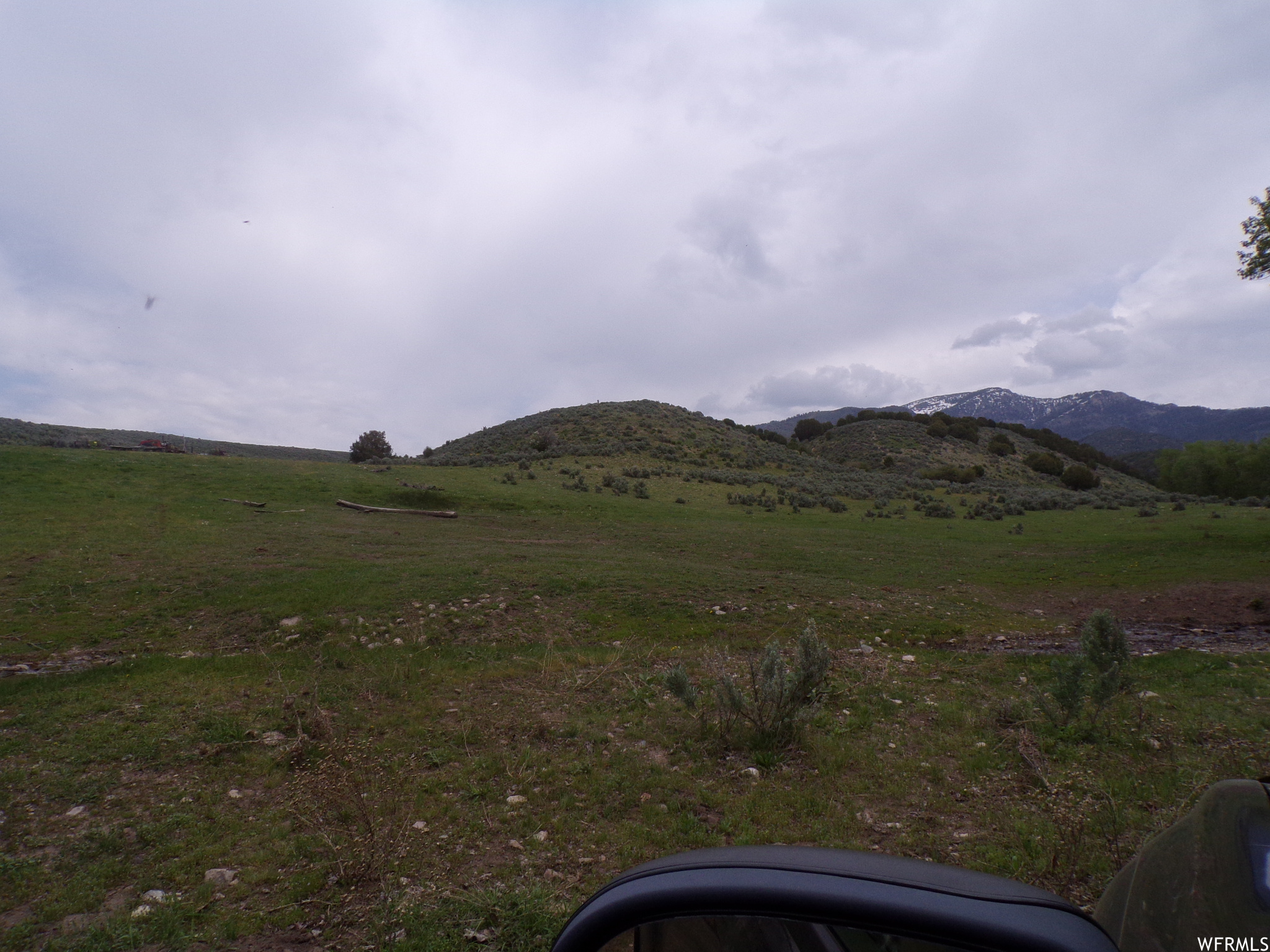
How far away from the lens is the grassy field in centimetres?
403

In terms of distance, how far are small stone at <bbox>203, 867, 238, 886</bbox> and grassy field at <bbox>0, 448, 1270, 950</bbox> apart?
0.05 m

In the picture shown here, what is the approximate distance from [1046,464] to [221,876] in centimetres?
7249

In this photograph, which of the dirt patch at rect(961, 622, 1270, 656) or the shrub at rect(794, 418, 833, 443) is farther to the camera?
the shrub at rect(794, 418, 833, 443)

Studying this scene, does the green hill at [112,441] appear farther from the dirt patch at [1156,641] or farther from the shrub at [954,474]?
the shrub at [954,474]

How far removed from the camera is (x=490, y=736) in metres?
6.53

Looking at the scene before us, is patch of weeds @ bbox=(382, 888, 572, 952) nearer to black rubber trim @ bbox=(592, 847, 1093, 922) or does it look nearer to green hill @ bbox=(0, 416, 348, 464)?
black rubber trim @ bbox=(592, 847, 1093, 922)

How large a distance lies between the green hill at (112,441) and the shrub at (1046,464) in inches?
2615

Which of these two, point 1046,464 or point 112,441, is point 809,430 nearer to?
point 1046,464

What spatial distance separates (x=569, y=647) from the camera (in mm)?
10523

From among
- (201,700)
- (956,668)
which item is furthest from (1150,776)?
(201,700)

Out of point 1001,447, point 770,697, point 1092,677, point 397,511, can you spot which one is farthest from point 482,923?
point 1001,447

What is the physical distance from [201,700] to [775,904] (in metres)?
8.56

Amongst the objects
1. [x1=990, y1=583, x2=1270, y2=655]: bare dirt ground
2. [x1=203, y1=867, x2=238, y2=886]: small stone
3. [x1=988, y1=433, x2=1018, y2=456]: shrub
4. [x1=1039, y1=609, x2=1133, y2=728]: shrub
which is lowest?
[x1=203, y1=867, x2=238, y2=886]: small stone

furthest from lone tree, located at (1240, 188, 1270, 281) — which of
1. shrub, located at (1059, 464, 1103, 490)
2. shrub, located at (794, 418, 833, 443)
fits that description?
shrub, located at (794, 418, 833, 443)
